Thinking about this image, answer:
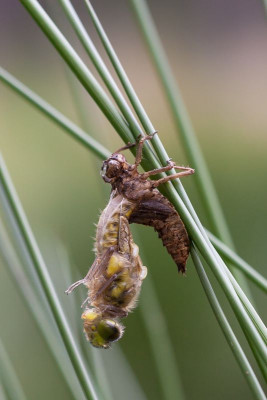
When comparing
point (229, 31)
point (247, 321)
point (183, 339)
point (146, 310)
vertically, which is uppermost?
point (229, 31)

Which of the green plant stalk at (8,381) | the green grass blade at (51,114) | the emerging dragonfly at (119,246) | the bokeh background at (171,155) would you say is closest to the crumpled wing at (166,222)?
the emerging dragonfly at (119,246)

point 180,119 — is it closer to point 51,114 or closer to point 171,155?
point 51,114

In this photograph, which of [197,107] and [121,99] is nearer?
[121,99]

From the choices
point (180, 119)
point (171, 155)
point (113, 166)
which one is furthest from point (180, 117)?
point (171, 155)

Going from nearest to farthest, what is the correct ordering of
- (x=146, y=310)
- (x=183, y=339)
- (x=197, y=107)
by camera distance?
(x=146, y=310) < (x=183, y=339) < (x=197, y=107)

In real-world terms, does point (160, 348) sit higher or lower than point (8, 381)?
lower

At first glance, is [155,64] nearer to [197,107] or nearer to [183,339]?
[183,339]

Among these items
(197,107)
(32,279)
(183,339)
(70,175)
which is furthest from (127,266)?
(197,107)
